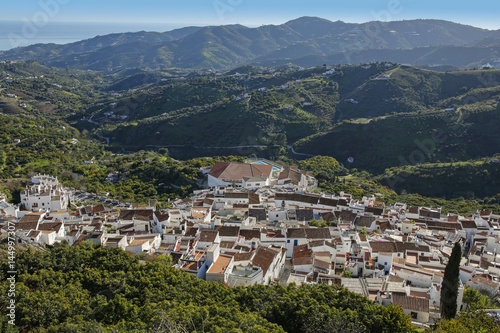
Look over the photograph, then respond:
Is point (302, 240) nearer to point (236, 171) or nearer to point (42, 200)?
point (236, 171)

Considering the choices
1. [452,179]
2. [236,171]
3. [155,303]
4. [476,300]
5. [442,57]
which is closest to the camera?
[155,303]

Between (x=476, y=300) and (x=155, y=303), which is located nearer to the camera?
(x=155, y=303)

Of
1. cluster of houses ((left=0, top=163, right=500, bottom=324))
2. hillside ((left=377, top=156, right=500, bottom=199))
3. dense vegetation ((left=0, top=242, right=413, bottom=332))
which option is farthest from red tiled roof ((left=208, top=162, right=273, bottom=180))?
dense vegetation ((left=0, top=242, right=413, bottom=332))

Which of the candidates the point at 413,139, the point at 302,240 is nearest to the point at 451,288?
the point at 302,240

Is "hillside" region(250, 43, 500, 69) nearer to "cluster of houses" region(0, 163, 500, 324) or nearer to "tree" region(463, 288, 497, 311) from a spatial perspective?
"cluster of houses" region(0, 163, 500, 324)

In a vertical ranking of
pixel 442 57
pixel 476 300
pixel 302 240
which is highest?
pixel 442 57

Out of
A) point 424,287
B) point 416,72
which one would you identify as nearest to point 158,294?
point 424,287

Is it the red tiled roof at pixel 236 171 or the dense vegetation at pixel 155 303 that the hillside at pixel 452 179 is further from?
the dense vegetation at pixel 155 303
